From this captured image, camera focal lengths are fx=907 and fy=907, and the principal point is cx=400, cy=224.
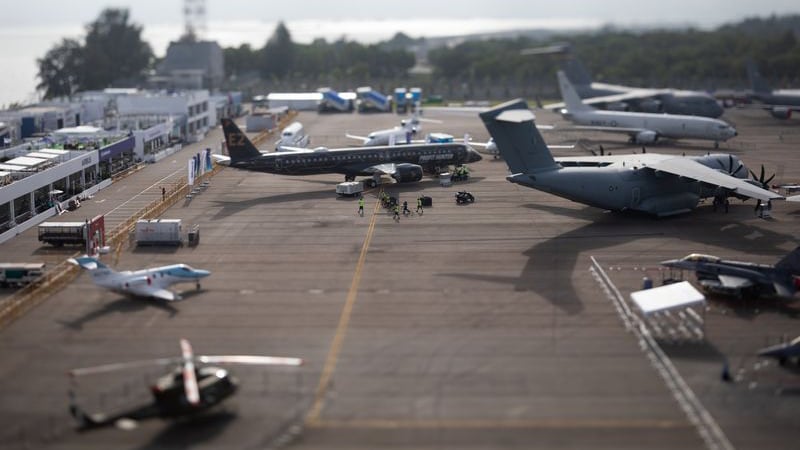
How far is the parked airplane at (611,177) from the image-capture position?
6306 cm

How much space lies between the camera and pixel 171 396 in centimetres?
3334

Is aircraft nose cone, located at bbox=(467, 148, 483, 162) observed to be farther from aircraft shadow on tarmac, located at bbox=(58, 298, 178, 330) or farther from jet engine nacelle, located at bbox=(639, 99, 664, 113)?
jet engine nacelle, located at bbox=(639, 99, 664, 113)

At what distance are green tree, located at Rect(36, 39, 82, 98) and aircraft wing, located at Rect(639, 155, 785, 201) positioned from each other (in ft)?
513

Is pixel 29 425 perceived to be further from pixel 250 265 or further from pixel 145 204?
pixel 145 204

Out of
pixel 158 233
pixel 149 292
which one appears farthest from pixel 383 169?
pixel 149 292

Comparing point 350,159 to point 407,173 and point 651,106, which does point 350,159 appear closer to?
point 407,173

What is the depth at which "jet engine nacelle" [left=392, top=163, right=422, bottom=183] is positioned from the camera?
275 feet

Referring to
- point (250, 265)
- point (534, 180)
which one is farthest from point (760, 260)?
point (250, 265)

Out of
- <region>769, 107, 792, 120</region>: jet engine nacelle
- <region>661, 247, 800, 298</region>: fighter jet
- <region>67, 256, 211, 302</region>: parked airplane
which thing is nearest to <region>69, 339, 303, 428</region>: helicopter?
<region>67, 256, 211, 302</region>: parked airplane

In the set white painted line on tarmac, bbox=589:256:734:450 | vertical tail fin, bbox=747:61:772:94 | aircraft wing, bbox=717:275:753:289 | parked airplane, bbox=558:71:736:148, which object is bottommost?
white painted line on tarmac, bbox=589:256:734:450

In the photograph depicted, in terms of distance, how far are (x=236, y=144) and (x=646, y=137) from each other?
5449 centimetres

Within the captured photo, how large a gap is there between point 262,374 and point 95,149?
58.9 m

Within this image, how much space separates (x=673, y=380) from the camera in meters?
37.5

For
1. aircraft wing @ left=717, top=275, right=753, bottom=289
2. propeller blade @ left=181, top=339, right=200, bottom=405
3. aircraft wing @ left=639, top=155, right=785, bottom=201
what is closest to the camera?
propeller blade @ left=181, top=339, right=200, bottom=405
